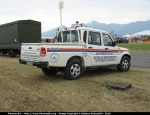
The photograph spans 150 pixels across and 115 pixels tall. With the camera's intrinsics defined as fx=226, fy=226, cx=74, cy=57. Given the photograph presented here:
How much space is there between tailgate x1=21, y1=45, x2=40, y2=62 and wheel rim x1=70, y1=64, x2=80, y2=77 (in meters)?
1.32

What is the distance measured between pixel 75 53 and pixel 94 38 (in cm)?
130

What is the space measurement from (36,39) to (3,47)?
3572mm

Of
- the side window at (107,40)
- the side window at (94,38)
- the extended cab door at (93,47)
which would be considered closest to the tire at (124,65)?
the side window at (107,40)

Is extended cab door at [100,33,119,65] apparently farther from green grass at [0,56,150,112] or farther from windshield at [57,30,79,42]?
green grass at [0,56,150,112]

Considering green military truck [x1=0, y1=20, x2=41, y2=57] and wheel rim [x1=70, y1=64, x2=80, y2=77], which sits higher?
green military truck [x1=0, y1=20, x2=41, y2=57]

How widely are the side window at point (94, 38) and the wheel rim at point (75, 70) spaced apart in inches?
45.6

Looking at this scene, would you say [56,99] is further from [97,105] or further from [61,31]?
[61,31]

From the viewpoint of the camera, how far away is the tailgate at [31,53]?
7547mm

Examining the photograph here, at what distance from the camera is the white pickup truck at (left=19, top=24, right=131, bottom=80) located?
7.53 meters

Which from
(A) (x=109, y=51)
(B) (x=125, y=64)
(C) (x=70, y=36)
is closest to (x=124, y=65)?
(B) (x=125, y=64)

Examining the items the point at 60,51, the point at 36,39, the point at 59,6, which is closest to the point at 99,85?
the point at 60,51

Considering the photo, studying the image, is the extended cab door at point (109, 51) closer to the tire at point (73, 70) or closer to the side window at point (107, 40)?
the side window at point (107, 40)

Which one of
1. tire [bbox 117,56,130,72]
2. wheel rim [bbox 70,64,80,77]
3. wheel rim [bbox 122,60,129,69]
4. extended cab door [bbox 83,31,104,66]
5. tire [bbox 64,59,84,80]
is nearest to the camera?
tire [bbox 64,59,84,80]

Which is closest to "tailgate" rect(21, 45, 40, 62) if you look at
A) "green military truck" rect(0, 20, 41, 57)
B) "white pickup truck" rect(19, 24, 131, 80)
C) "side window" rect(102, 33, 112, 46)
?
"white pickup truck" rect(19, 24, 131, 80)
